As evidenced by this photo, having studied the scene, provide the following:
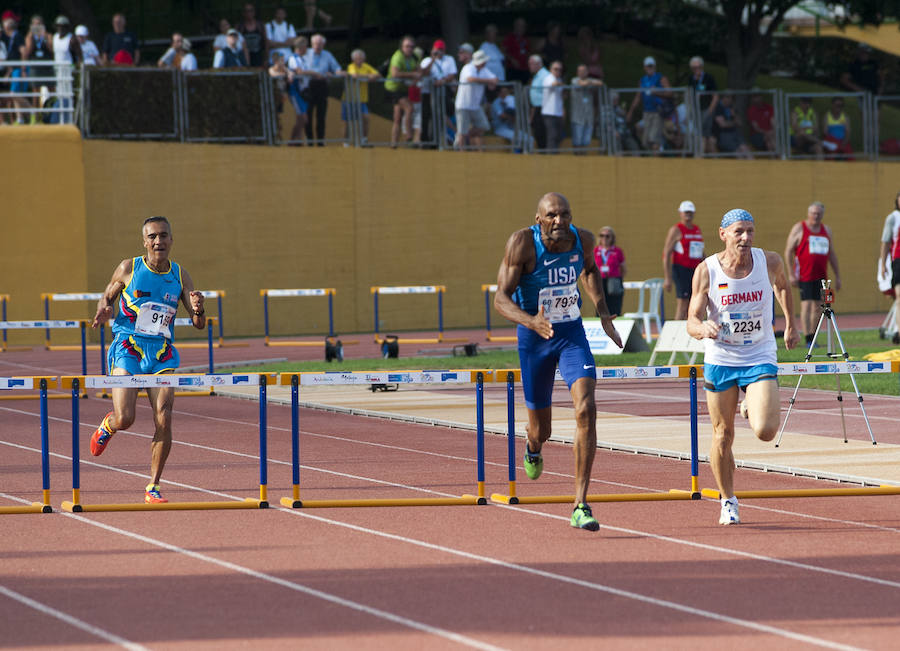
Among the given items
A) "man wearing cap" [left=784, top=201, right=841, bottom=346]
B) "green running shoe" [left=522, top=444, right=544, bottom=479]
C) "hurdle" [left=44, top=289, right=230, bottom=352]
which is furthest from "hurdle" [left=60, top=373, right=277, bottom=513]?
"hurdle" [left=44, top=289, right=230, bottom=352]

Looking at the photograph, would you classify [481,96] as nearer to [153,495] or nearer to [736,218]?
[153,495]

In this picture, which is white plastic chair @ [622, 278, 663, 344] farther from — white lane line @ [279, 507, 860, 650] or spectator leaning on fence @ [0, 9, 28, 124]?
white lane line @ [279, 507, 860, 650]

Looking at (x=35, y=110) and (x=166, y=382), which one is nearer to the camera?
(x=166, y=382)

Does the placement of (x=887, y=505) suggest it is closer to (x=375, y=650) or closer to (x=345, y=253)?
(x=375, y=650)

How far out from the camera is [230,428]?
1504 cm

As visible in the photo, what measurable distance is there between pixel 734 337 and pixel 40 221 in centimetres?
1975

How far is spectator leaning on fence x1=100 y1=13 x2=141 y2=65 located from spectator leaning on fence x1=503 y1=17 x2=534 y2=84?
757cm

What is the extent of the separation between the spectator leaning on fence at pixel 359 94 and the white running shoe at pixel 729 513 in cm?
1888

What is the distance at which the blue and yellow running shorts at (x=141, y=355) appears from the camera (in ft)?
33.8

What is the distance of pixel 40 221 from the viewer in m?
26.6

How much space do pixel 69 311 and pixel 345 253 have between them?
5.44 metres

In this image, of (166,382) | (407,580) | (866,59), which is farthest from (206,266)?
(407,580)

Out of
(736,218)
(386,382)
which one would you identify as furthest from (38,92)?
(736,218)

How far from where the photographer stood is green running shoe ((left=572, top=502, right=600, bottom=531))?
8.86 meters
